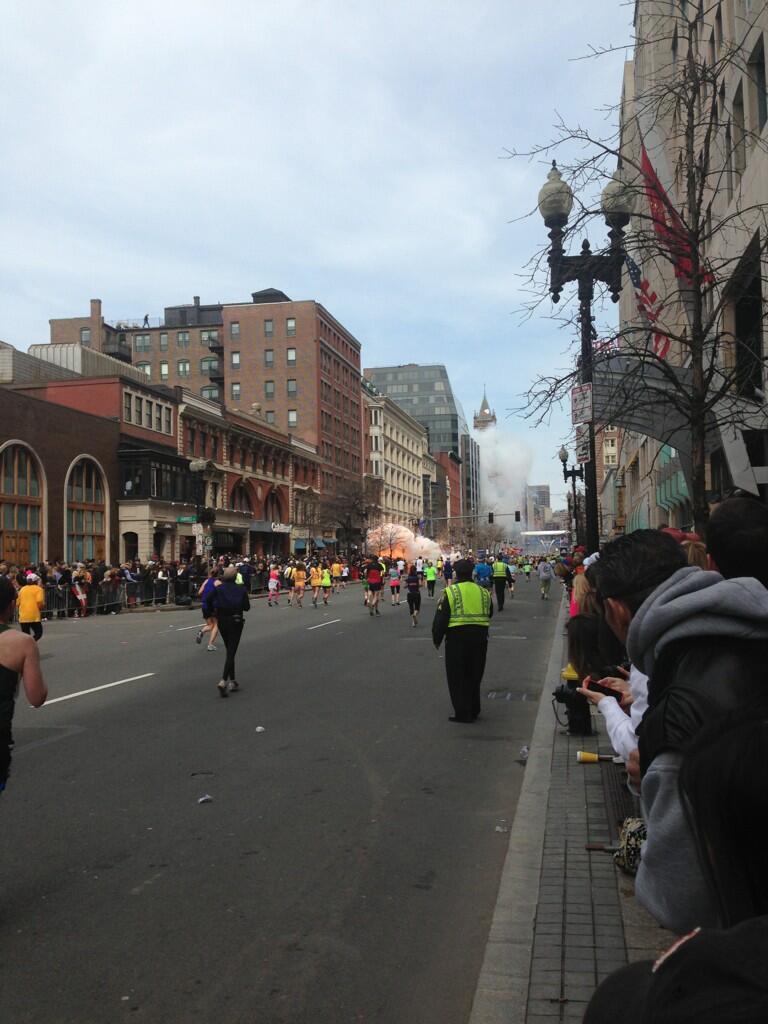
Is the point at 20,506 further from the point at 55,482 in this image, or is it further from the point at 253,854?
the point at 253,854

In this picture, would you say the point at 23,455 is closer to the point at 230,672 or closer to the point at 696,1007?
the point at 230,672

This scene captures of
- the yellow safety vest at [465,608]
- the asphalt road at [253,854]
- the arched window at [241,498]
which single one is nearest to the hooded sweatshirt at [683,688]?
the asphalt road at [253,854]

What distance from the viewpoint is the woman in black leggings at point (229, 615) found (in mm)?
11570

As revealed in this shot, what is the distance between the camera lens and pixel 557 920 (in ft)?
13.6

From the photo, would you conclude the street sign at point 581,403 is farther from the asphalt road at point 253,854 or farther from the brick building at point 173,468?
the brick building at point 173,468

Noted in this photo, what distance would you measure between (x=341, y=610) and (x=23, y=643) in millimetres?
25167

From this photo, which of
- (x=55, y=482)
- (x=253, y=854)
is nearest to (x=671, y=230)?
(x=253, y=854)

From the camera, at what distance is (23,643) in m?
4.66

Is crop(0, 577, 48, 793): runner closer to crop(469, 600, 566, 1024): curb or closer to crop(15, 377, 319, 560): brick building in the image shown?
crop(469, 600, 566, 1024): curb

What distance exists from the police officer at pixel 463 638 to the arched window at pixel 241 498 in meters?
54.3

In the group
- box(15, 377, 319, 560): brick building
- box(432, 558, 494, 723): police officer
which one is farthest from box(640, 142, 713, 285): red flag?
box(15, 377, 319, 560): brick building

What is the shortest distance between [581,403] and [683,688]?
28.2 feet

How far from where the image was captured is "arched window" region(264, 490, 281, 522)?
70.2m

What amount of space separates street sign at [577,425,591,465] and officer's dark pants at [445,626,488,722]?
11.6 feet
